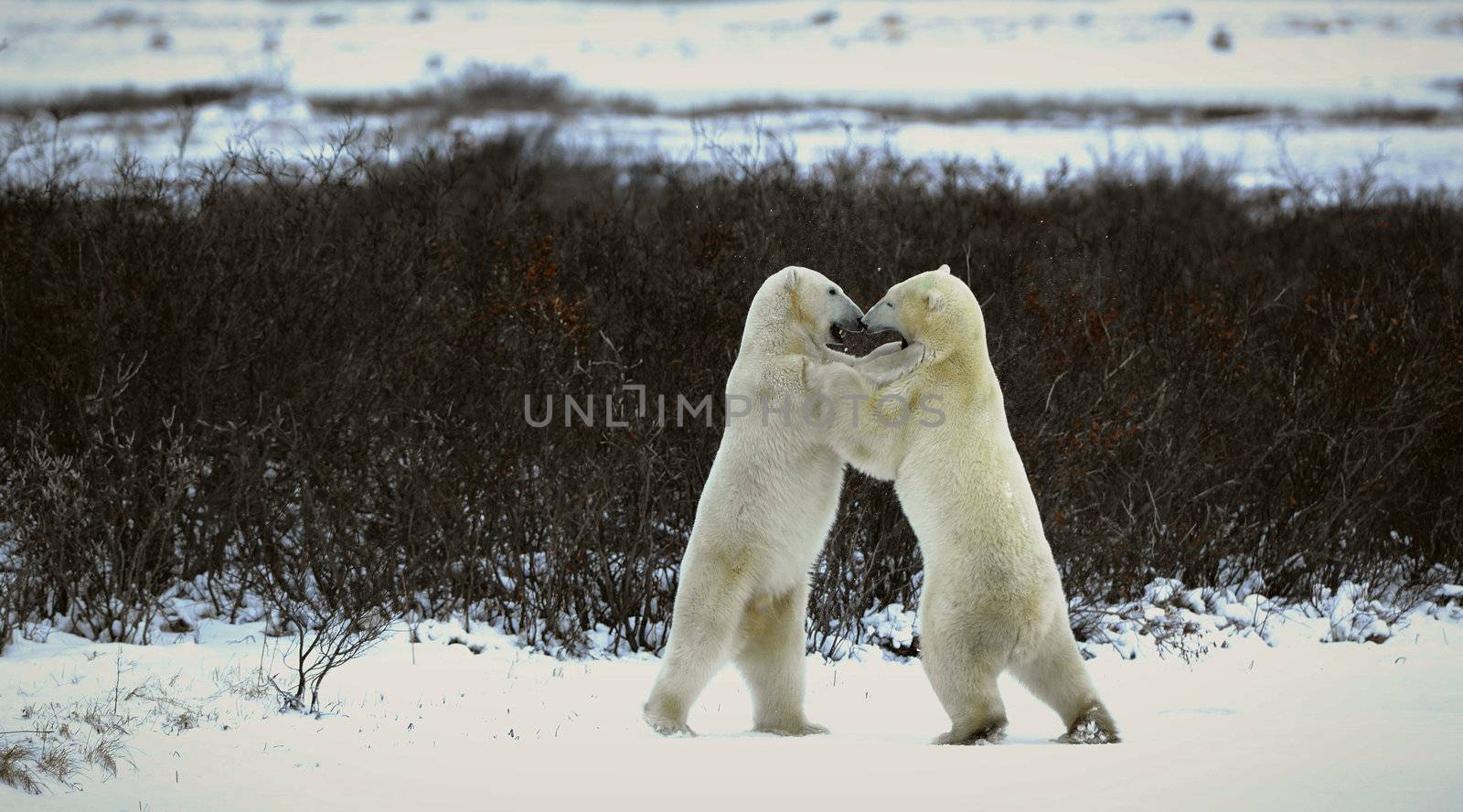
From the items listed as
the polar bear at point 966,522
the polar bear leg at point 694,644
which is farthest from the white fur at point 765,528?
the polar bear at point 966,522

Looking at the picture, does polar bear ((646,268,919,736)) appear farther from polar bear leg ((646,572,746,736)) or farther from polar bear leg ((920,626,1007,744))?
polar bear leg ((920,626,1007,744))

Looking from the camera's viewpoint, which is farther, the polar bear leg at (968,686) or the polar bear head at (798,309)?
the polar bear head at (798,309)

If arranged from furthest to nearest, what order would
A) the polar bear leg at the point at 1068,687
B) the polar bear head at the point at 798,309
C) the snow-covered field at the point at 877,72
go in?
the snow-covered field at the point at 877,72, the polar bear head at the point at 798,309, the polar bear leg at the point at 1068,687

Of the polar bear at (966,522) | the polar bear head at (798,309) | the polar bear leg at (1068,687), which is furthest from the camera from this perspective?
the polar bear head at (798,309)

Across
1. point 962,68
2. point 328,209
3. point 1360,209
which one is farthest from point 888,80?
point 328,209

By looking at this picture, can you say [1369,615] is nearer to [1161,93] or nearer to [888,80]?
[1161,93]

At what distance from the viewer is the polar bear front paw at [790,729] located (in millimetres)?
4082

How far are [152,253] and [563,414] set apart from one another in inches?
81.5

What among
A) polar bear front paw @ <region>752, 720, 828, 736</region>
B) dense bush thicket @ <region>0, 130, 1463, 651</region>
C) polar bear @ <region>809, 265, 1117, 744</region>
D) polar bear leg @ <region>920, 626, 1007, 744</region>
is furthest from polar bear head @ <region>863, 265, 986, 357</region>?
dense bush thicket @ <region>0, 130, 1463, 651</region>

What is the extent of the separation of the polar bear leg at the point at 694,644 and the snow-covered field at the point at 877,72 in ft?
42.4

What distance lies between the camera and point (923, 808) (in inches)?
126

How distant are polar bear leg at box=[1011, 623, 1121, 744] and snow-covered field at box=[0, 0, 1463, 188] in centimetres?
1260

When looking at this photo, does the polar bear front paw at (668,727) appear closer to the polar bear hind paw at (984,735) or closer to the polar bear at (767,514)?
the polar bear at (767,514)

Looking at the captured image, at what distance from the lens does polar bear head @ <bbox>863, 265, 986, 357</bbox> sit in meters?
3.84
